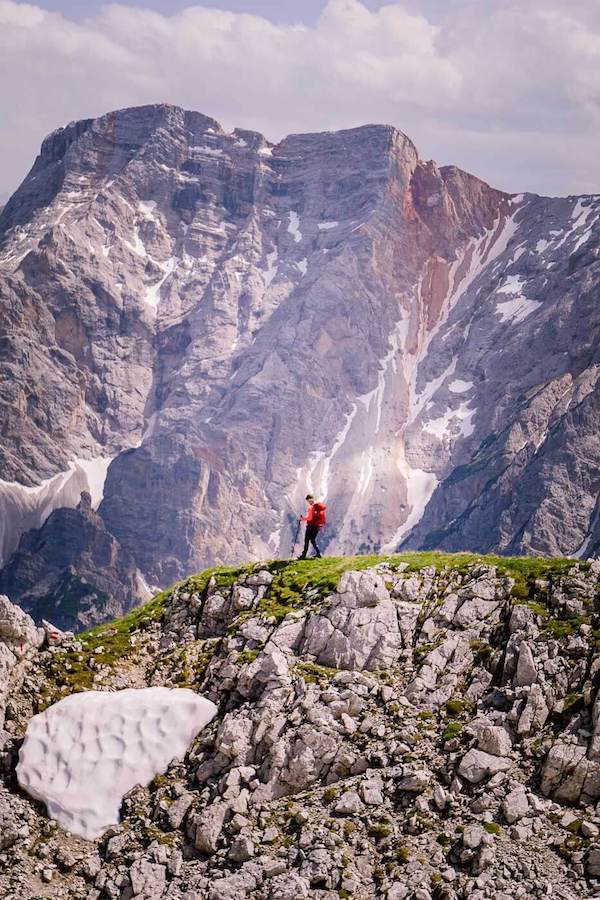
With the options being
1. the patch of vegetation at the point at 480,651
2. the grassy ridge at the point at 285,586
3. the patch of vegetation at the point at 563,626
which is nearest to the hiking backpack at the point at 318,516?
the grassy ridge at the point at 285,586

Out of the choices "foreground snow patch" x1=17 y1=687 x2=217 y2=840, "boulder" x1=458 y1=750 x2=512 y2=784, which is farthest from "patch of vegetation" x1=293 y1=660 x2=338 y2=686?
"boulder" x1=458 y1=750 x2=512 y2=784

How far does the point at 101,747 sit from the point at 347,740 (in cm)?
770

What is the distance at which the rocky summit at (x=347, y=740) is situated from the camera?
28.3m

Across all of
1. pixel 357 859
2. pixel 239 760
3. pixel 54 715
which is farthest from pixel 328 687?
pixel 54 715

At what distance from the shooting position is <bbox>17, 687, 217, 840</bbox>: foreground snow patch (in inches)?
1288

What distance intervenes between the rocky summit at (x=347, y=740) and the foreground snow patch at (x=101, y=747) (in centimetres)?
12

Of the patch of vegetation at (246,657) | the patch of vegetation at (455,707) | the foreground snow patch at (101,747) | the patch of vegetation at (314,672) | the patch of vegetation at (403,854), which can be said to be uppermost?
the patch of vegetation at (455,707)

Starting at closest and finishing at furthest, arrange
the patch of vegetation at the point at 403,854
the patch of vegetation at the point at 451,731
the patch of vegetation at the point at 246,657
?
the patch of vegetation at the point at 403,854, the patch of vegetation at the point at 451,731, the patch of vegetation at the point at 246,657

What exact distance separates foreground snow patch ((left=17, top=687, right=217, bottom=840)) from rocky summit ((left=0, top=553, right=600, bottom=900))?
0.12m

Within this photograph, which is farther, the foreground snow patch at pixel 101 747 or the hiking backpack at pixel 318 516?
A: the hiking backpack at pixel 318 516

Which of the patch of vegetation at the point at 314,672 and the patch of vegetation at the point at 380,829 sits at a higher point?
the patch of vegetation at the point at 314,672

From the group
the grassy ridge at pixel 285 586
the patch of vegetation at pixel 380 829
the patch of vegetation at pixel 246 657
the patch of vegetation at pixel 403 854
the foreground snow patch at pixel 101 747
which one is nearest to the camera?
the patch of vegetation at pixel 403 854

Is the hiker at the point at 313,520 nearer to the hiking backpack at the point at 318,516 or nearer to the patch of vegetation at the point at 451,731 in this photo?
the hiking backpack at the point at 318,516

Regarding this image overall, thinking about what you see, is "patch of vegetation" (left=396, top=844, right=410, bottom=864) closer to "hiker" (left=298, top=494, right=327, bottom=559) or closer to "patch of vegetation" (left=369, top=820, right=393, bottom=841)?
"patch of vegetation" (left=369, top=820, right=393, bottom=841)
